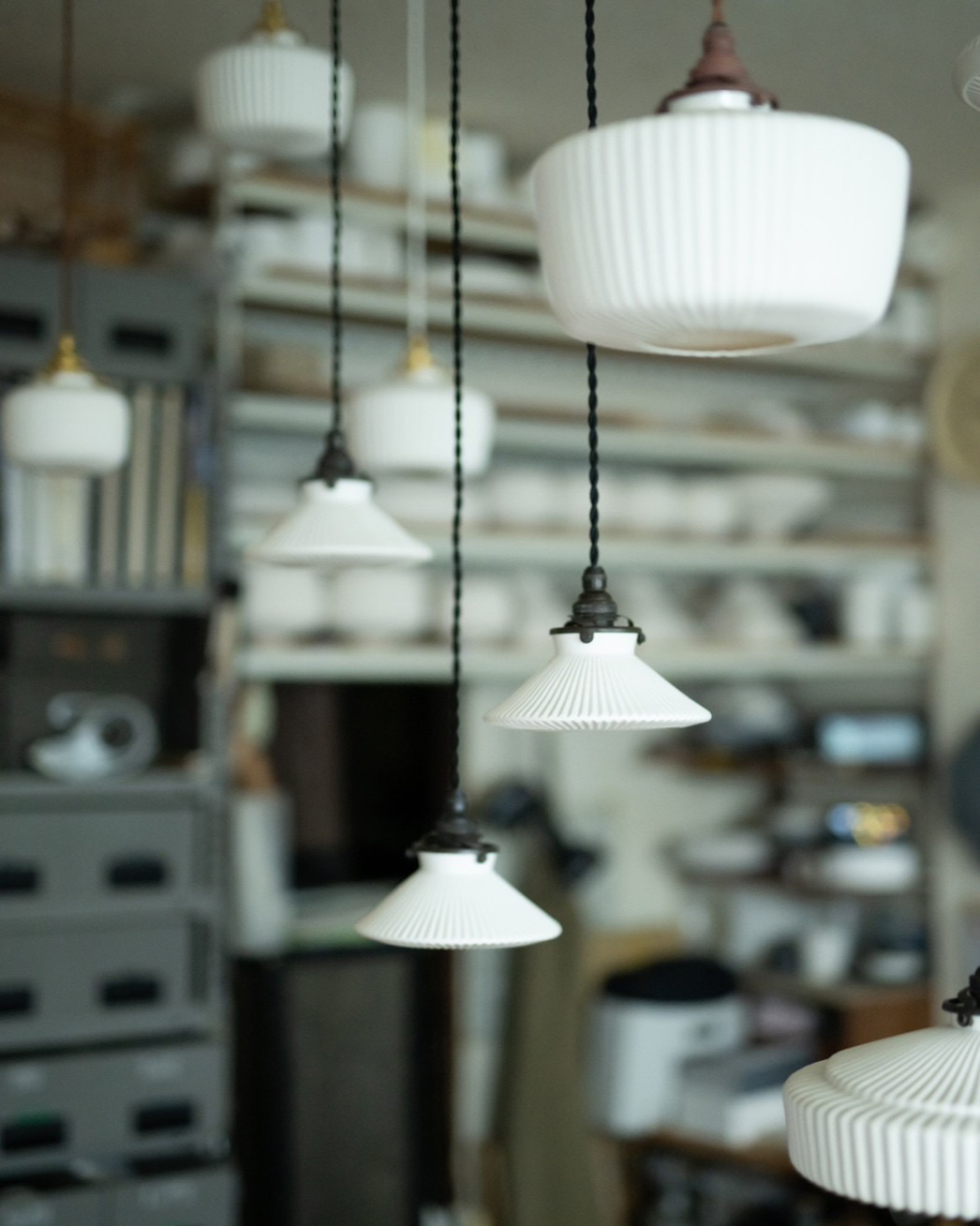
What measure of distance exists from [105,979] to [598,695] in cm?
174

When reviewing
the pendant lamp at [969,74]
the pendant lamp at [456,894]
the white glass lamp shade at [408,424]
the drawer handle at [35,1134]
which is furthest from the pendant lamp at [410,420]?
the drawer handle at [35,1134]

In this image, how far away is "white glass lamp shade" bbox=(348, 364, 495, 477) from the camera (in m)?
1.96

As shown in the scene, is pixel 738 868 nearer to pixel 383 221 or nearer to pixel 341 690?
pixel 341 690

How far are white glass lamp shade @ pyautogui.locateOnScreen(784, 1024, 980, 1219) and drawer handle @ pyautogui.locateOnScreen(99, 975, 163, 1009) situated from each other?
1922 millimetres

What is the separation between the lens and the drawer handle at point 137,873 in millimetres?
2715

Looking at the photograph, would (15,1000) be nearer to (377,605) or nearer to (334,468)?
(377,605)

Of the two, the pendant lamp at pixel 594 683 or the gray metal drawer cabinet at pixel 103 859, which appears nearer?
the pendant lamp at pixel 594 683

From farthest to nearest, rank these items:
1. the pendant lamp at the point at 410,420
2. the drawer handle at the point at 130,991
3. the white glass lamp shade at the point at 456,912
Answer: the drawer handle at the point at 130,991
the pendant lamp at the point at 410,420
the white glass lamp shade at the point at 456,912

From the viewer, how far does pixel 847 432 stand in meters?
3.89

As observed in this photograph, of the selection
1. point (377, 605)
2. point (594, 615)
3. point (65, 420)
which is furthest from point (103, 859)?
point (594, 615)

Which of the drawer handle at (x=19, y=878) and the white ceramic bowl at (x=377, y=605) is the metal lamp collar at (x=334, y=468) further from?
the white ceramic bowl at (x=377, y=605)

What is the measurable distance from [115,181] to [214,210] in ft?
0.69

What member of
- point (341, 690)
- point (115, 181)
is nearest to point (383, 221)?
point (115, 181)

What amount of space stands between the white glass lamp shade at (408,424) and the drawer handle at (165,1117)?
133 cm
